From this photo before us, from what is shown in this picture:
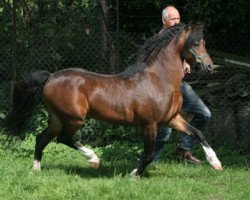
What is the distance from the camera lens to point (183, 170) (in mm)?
7398

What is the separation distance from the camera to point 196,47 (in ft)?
22.7

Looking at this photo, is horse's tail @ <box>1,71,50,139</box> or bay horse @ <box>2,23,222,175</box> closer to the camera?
bay horse @ <box>2,23,222,175</box>

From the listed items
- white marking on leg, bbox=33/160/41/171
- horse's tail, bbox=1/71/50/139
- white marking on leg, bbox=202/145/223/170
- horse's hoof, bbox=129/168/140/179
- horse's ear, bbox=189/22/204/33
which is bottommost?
white marking on leg, bbox=33/160/41/171

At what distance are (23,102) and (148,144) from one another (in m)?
1.69

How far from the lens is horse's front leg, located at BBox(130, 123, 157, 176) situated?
22.5 feet

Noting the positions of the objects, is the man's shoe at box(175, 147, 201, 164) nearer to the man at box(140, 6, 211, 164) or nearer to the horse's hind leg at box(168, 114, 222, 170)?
the man at box(140, 6, 211, 164)

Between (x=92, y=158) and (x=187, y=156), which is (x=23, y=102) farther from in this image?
(x=187, y=156)

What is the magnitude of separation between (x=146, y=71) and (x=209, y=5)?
4.16 metres

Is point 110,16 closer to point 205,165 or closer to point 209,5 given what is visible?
point 209,5

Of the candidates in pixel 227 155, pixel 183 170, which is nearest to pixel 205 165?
pixel 183 170

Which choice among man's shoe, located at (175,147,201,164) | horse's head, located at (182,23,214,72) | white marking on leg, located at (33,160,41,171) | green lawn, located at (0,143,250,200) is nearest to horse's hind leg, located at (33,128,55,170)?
white marking on leg, located at (33,160,41,171)

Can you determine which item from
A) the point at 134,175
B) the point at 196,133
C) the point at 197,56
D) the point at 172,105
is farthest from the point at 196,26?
the point at 134,175

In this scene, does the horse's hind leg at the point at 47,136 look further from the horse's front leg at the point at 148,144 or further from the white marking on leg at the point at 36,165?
the horse's front leg at the point at 148,144

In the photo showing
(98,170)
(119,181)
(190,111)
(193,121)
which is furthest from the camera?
(193,121)
